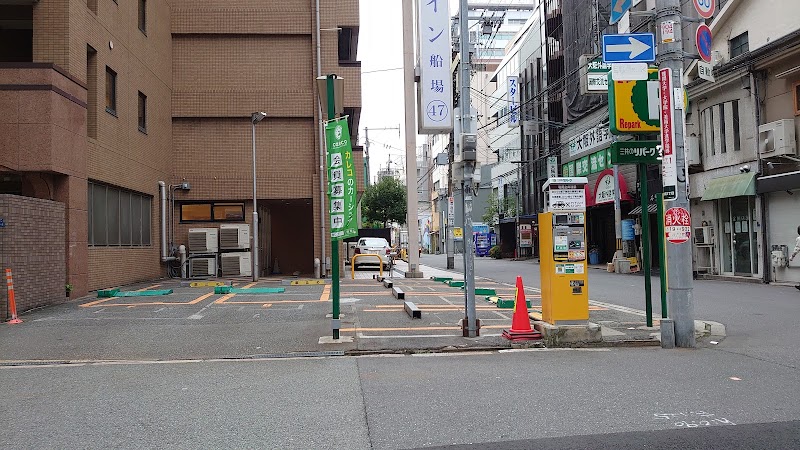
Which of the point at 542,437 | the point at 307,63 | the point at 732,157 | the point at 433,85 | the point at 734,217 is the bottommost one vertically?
the point at 542,437

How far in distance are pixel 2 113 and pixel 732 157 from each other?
2146cm

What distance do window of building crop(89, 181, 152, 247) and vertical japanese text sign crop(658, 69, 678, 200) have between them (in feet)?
42.7

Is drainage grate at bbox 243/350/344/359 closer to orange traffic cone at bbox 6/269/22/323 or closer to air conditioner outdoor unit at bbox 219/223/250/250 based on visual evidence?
orange traffic cone at bbox 6/269/22/323

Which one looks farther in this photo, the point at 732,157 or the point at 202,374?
the point at 732,157

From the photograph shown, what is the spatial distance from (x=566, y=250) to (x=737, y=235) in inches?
623

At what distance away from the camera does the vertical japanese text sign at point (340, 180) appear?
912 centimetres

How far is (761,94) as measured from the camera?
19578mm

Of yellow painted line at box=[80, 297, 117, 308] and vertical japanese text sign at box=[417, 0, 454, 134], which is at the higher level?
vertical japanese text sign at box=[417, 0, 454, 134]

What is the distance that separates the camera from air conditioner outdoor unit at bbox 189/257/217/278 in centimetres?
2009

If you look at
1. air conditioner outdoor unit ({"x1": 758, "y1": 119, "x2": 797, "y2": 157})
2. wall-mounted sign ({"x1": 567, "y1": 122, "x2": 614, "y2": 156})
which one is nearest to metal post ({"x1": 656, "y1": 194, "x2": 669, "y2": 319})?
air conditioner outdoor unit ({"x1": 758, "y1": 119, "x2": 797, "y2": 157})

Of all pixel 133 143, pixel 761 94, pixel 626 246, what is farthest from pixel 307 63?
pixel 626 246

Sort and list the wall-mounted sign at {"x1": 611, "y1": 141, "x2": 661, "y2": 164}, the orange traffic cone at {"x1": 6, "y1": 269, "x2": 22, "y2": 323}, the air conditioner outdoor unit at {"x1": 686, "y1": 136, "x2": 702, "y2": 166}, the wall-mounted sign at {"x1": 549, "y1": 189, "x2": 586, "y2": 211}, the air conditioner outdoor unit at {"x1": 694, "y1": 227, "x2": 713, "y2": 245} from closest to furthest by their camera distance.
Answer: the wall-mounted sign at {"x1": 549, "y1": 189, "x2": 586, "y2": 211} → the wall-mounted sign at {"x1": 611, "y1": 141, "x2": 661, "y2": 164} → the orange traffic cone at {"x1": 6, "y1": 269, "x2": 22, "y2": 323} → the air conditioner outdoor unit at {"x1": 694, "y1": 227, "x2": 713, "y2": 245} → the air conditioner outdoor unit at {"x1": 686, "y1": 136, "x2": 702, "y2": 166}

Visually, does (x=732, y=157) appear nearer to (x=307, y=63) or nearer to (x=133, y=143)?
(x=307, y=63)

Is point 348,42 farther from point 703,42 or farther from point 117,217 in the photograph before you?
A: point 703,42
